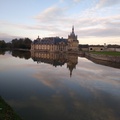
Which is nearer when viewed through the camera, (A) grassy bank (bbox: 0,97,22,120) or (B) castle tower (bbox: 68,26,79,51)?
(A) grassy bank (bbox: 0,97,22,120)

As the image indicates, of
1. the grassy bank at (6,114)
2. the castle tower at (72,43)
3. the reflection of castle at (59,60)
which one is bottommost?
the reflection of castle at (59,60)

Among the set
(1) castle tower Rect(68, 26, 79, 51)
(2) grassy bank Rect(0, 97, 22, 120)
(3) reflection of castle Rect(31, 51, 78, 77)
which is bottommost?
(3) reflection of castle Rect(31, 51, 78, 77)

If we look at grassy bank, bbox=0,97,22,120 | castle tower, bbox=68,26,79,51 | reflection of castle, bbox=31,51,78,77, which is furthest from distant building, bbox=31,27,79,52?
grassy bank, bbox=0,97,22,120

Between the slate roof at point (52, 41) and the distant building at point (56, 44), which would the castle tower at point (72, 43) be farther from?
the slate roof at point (52, 41)

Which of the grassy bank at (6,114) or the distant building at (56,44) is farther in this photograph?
the distant building at (56,44)

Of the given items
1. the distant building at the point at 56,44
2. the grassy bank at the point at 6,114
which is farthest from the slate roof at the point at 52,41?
the grassy bank at the point at 6,114

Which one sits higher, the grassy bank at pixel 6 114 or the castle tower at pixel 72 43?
the castle tower at pixel 72 43

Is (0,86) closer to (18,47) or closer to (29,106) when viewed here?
(29,106)

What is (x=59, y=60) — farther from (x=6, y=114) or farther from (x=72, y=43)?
(x=72, y=43)

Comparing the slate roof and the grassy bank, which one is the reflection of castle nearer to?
the grassy bank

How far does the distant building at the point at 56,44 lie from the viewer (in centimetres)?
10450

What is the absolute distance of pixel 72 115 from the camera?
10.7 m

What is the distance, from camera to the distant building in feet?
343

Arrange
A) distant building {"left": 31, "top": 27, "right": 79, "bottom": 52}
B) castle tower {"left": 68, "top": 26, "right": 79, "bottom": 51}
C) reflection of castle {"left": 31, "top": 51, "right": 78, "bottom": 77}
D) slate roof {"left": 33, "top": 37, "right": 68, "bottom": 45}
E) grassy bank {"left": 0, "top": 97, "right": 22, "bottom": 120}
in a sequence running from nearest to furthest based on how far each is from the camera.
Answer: grassy bank {"left": 0, "top": 97, "right": 22, "bottom": 120} < reflection of castle {"left": 31, "top": 51, "right": 78, "bottom": 77} < distant building {"left": 31, "top": 27, "right": 79, "bottom": 52} < slate roof {"left": 33, "top": 37, "right": 68, "bottom": 45} < castle tower {"left": 68, "top": 26, "right": 79, "bottom": 51}
